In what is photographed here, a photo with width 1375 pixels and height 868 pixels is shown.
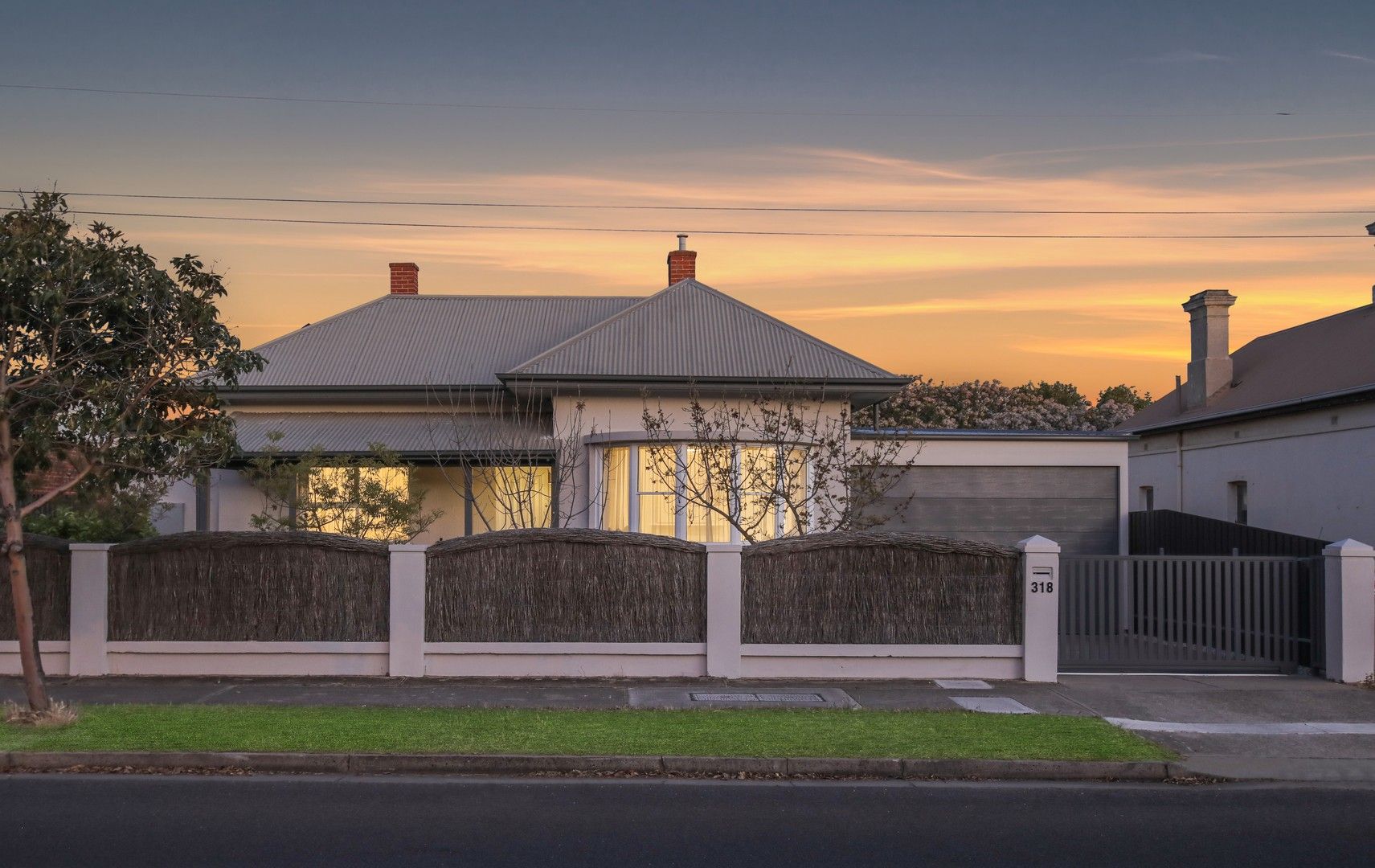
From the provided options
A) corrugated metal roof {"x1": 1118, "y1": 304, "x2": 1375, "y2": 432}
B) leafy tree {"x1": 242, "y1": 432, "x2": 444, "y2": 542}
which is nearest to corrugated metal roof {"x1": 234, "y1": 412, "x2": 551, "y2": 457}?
leafy tree {"x1": 242, "y1": 432, "x2": 444, "y2": 542}

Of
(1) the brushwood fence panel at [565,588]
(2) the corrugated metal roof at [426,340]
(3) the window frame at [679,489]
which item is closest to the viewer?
(1) the brushwood fence panel at [565,588]

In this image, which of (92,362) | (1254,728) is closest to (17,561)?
(92,362)

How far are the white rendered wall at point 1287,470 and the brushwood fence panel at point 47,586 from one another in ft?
64.0

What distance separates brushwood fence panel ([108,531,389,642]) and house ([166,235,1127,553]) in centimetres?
538

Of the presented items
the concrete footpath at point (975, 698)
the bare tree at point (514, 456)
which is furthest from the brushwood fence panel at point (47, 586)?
the bare tree at point (514, 456)

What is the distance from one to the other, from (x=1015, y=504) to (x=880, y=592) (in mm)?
7777

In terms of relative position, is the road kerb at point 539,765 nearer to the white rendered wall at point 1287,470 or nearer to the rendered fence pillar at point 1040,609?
the rendered fence pillar at point 1040,609

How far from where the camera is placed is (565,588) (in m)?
14.1

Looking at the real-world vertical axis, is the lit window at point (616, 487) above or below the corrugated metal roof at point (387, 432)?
below

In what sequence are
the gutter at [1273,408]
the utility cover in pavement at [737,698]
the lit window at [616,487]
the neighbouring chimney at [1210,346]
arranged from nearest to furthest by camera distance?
1. the utility cover in pavement at [737,698]
2. the lit window at [616,487]
3. the gutter at [1273,408]
4. the neighbouring chimney at [1210,346]

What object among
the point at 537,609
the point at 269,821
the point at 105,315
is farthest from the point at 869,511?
the point at 269,821

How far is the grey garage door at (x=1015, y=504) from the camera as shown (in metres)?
21.1

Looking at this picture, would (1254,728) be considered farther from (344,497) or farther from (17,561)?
(344,497)

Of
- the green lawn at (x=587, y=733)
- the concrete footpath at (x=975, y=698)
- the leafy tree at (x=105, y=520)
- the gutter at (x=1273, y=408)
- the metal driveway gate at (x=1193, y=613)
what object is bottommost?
the concrete footpath at (x=975, y=698)
